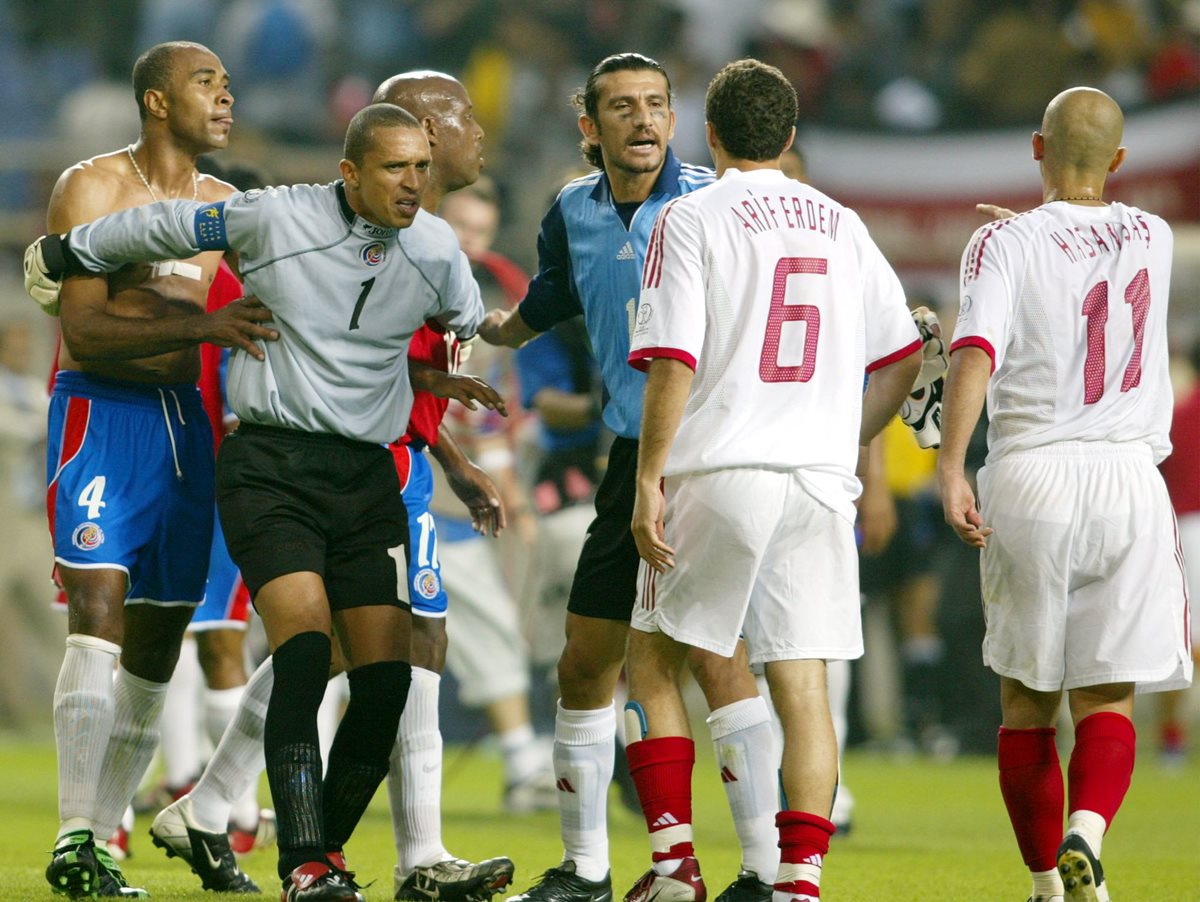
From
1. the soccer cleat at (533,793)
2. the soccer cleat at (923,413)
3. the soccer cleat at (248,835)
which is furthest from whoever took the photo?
the soccer cleat at (533,793)

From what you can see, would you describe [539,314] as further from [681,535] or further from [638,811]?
[638,811]

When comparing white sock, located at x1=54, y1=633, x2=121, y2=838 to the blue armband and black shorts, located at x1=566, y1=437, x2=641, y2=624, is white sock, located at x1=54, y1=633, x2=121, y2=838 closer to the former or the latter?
the blue armband

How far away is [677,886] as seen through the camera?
488cm

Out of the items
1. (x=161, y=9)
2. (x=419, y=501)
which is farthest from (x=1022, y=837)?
(x=161, y=9)

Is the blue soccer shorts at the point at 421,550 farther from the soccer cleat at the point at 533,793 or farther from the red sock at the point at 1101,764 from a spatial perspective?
the soccer cleat at the point at 533,793

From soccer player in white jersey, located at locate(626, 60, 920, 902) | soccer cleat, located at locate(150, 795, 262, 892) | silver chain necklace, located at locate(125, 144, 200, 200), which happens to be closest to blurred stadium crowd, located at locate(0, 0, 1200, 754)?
silver chain necklace, located at locate(125, 144, 200, 200)

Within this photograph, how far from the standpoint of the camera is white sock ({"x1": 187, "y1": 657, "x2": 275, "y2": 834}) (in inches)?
212

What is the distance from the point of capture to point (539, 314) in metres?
5.49

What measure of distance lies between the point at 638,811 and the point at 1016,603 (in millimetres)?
3730

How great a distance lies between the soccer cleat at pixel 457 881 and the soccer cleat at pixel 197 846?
57 centimetres

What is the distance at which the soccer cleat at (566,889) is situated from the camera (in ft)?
16.3

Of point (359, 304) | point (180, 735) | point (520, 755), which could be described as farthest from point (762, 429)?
point (520, 755)

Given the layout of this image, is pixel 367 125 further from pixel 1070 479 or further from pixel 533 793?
pixel 533 793

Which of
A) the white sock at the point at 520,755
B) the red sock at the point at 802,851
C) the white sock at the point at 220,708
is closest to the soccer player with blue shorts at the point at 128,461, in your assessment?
the white sock at the point at 220,708
